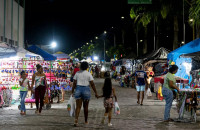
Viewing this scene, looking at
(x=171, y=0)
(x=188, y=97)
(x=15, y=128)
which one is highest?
(x=171, y=0)

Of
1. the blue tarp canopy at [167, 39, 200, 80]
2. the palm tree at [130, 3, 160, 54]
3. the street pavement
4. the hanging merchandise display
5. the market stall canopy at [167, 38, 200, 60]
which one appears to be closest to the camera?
the street pavement

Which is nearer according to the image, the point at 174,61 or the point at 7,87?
the point at 7,87

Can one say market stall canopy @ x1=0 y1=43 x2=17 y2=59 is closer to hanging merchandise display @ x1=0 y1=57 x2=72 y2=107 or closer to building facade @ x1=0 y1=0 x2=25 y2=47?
hanging merchandise display @ x1=0 y1=57 x2=72 y2=107

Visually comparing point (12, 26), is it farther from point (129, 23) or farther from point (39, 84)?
point (129, 23)

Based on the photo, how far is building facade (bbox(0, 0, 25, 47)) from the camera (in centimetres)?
2230

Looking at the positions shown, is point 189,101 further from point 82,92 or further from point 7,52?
point 7,52

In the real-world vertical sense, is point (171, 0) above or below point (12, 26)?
above

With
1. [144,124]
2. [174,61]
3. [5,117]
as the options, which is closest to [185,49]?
[174,61]

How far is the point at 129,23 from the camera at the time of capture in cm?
5131

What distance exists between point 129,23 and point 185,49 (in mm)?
35708

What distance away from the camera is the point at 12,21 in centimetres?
2467

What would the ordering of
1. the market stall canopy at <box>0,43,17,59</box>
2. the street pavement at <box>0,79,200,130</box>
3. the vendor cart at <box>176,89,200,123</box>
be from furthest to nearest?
1. the market stall canopy at <box>0,43,17,59</box>
2. the vendor cart at <box>176,89,200,123</box>
3. the street pavement at <box>0,79,200,130</box>

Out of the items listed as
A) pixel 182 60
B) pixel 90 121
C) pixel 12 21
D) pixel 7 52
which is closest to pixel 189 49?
pixel 182 60

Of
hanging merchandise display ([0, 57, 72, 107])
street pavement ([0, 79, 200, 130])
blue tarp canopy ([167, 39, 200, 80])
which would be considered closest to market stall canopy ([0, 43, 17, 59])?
hanging merchandise display ([0, 57, 72, 107])
